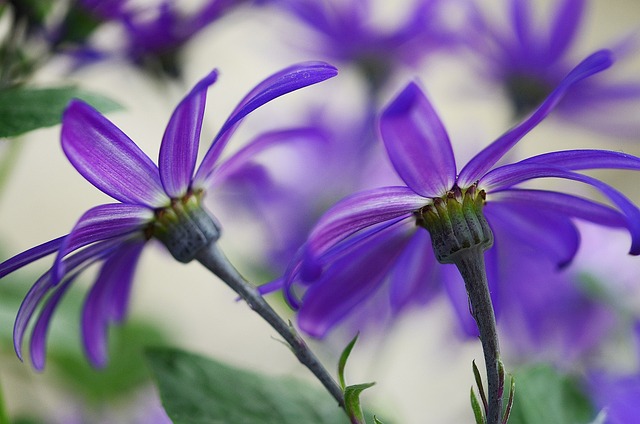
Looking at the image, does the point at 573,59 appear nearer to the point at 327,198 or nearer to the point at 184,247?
the point at 327,198

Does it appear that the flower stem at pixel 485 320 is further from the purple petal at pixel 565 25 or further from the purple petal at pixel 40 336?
the purple petal at pixel 565 25

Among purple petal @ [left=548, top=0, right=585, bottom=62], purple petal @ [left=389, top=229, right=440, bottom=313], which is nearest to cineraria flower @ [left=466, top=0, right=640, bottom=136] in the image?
purple petal @ [left=548, top=0, right=585, bottom=62]

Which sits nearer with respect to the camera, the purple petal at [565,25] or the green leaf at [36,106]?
the green leaf at [36,106]

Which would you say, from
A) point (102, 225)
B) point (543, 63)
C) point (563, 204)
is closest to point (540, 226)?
point (563, 204)

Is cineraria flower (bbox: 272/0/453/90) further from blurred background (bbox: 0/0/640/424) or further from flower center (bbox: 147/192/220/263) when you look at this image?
flower center (bbox: 147/192/220/263)

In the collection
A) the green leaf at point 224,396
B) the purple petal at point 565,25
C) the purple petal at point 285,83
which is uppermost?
the purple petal at point 565,25

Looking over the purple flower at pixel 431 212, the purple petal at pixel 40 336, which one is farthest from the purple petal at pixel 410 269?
the purple petal at pixel 40 336
